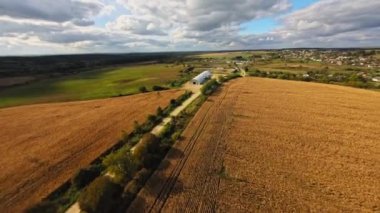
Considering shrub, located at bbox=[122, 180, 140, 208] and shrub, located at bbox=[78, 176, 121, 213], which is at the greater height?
shrub, located at bbox=[78, 176, 121, 213]

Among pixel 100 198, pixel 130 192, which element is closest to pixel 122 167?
pixel 130 192

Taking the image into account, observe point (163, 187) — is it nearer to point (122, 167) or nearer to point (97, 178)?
point (122, 167)

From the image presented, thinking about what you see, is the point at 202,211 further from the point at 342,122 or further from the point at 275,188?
the point at 342,122

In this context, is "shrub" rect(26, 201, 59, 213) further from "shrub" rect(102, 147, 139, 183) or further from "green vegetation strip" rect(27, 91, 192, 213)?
"shrub" rect(102, 147, 139, 183)

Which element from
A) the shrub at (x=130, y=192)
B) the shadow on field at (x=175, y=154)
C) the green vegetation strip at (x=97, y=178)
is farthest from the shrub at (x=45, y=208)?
the shadow on field at (x=175, y=154)

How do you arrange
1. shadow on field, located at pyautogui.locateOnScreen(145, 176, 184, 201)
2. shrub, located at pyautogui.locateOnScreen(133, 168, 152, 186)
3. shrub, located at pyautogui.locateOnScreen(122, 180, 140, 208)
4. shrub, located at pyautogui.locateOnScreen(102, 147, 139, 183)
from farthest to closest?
shrub, located at pyautogui.locateOnScreen(102, 147, 139, 183)
shrub, located at pyautogui.locateOnScreen(133, 168, 152, 186)
shadow on field, located at pyautogui.locateOnScreen(145, 176, 184, 201)
shrub, located at pyautogui.locateOnScreen(122, 180, 140, 208)

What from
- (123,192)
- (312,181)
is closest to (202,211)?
(123,192)

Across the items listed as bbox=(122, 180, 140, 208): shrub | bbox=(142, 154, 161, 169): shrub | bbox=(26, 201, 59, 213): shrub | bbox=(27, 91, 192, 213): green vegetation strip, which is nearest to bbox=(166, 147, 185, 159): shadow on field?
bbox=(27, 91, 192, 213): green vegetation strip

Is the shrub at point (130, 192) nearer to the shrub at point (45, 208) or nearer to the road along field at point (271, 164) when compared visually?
the road along field at point (271, 164)
